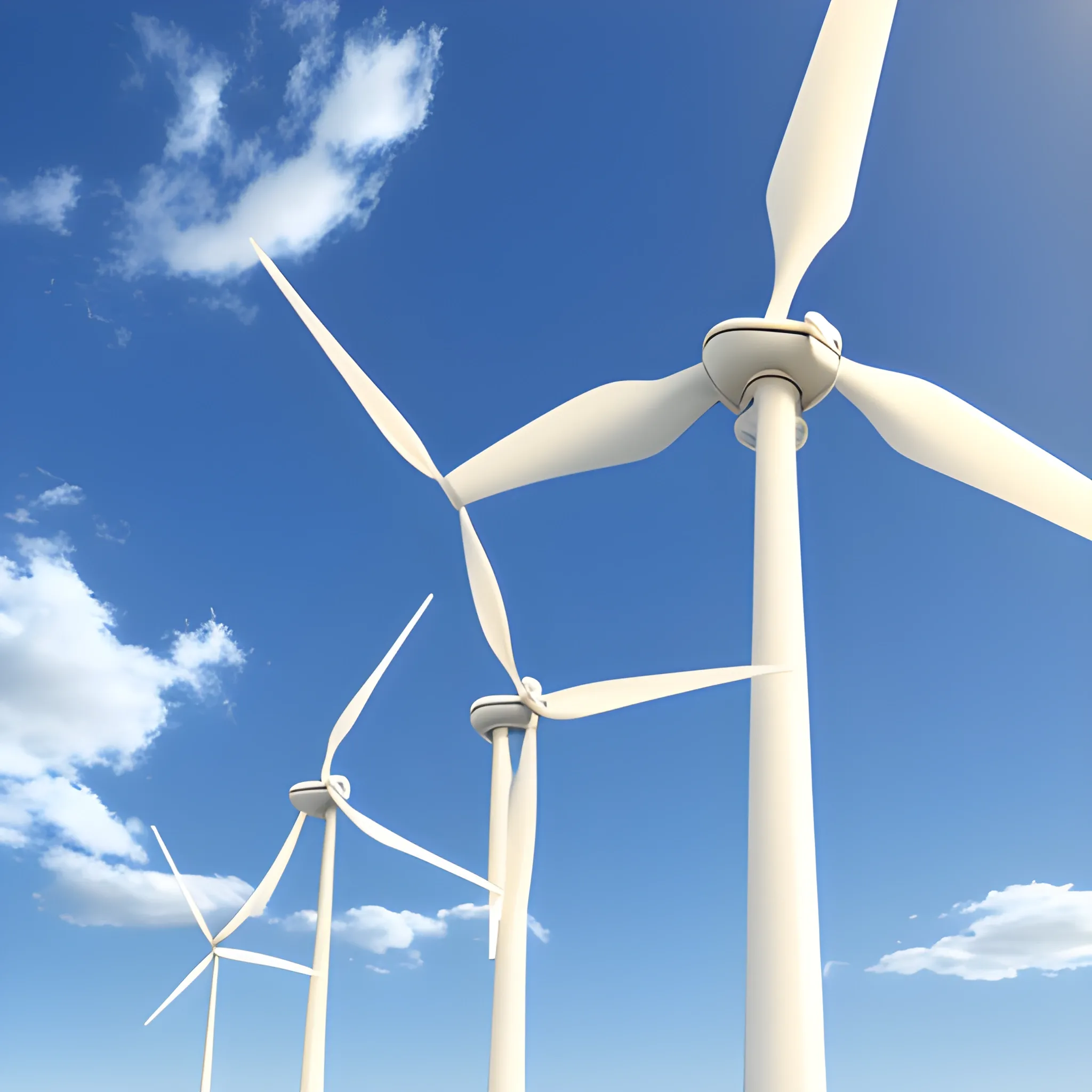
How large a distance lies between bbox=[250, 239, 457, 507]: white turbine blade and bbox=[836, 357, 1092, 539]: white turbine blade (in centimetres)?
504

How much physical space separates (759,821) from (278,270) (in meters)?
8.61

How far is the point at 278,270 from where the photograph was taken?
45.1 ft

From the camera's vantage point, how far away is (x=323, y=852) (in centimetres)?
3238

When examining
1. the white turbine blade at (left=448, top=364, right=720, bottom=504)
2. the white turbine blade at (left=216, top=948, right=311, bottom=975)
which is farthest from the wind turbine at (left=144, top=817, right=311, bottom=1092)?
the white turbine blade at (left=448, top=364, right=720, bottom=504)

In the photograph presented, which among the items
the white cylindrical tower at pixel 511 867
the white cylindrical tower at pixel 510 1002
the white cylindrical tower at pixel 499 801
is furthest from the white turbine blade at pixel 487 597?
the white cylindrical tower at pixel 499 801

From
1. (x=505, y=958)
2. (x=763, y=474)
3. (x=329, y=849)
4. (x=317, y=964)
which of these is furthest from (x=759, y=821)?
(x=329, y=849)

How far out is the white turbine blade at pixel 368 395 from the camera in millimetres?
13250

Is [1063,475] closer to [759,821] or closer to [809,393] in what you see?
[809,393]

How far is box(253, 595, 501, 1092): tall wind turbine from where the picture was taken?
28.5 m

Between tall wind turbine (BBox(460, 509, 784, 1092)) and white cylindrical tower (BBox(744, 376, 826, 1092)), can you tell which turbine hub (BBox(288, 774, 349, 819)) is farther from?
white cylindrical tower (BBox(744, 376, 826, 1092))

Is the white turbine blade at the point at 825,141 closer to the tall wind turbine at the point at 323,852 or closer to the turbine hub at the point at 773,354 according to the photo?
the turbine hub at the point at 773,354

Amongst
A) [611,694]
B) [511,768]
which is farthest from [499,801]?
[611,694]

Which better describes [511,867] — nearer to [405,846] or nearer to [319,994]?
[405,846]

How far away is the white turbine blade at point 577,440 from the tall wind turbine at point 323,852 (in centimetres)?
1195
